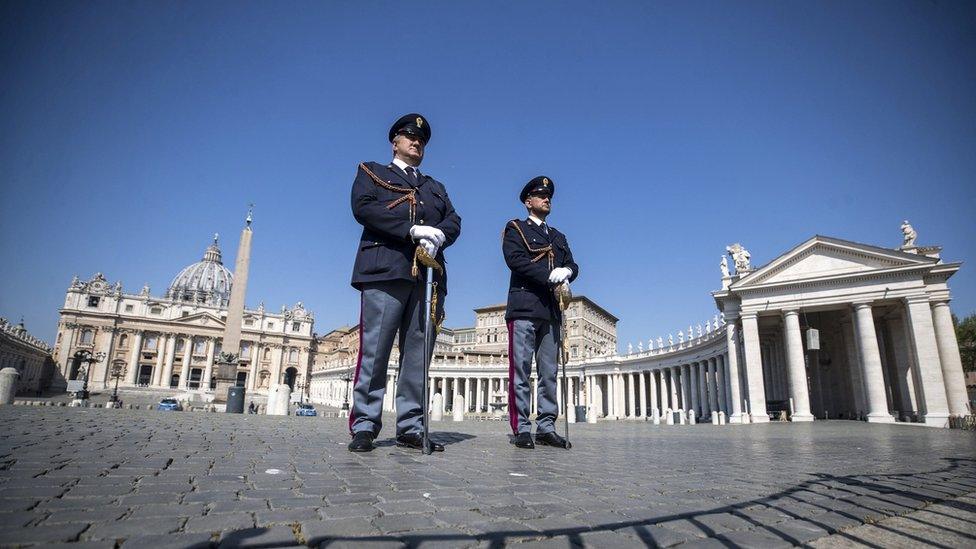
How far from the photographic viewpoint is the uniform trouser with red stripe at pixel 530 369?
6.56m

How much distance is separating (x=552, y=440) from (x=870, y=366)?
104ft

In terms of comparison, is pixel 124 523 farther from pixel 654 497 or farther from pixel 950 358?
pixel 950 358

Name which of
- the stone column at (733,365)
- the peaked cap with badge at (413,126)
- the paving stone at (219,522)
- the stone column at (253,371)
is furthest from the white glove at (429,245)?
the stone column at (253,371)

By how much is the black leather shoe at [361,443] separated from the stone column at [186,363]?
10207 centimetres

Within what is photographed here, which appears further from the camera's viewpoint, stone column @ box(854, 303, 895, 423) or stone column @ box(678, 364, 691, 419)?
stone column @ box(678, 364, 691, 419)

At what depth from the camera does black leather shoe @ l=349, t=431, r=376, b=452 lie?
15.8ft

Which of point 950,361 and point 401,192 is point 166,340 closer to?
point 401,192

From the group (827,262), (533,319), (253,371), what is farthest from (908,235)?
(253,371)

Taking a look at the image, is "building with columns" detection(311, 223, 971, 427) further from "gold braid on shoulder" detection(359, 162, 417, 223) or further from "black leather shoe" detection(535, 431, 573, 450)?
"gold braid on shoulder" detection(359, 162, 417, 223)

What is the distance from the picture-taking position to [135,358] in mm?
85375

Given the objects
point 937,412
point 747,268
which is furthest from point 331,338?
point 937,412

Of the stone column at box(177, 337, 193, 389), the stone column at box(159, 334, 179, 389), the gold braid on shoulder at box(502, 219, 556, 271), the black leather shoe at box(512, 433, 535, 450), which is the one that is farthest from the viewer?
the stone column at box(177, 337, 193, 389)

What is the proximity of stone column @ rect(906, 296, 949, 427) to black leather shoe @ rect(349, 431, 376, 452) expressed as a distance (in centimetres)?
3341

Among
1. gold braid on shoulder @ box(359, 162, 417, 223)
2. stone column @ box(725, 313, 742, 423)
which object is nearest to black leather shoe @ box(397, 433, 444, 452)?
gold braid on shoulder @ box(359, 162, 417, 223)
